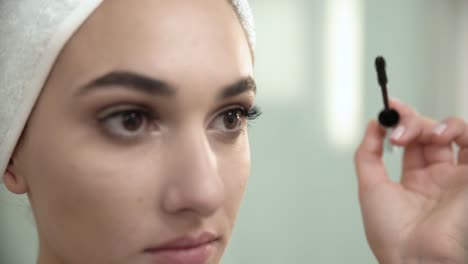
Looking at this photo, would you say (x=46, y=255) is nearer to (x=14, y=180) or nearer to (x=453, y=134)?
(x=14, y=180)

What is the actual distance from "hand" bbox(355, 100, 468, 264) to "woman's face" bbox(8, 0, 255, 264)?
0.44 metres

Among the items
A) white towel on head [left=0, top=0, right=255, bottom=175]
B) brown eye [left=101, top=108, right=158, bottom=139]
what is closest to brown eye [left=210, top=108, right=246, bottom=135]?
brown eye [left=101, top=108, right=158, bottom=139]

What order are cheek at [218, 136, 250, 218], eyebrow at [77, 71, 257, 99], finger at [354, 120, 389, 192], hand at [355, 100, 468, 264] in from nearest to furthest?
eyebrow at [77, 71, 257, 99] < cheek at [218, 136, 250, 218] < hand at [355, 100, 468, 264] < finger at [354, 120, 389, 192]

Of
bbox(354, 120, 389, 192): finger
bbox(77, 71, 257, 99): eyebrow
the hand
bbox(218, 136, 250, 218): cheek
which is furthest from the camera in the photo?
bbox(354, 120, 389, 192): finger

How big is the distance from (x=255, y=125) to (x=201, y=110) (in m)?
0.72

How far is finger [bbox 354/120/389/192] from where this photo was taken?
3.42ft

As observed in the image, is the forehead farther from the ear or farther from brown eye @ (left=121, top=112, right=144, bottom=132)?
the ear

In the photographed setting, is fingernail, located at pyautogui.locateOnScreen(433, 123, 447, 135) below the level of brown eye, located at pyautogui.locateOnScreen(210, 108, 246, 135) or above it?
above

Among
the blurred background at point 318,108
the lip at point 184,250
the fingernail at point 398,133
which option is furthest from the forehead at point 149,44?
the blurred background at point 318,108

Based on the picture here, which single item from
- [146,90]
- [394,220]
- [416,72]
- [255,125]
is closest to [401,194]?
[394,220]

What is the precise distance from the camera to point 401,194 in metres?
1.02

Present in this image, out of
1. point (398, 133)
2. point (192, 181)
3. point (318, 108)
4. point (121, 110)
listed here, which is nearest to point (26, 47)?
point (121, 110)

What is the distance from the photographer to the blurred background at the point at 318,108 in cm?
143

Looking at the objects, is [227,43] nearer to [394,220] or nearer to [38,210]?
[38,210]
